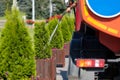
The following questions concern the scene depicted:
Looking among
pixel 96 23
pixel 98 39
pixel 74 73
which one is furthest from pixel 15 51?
pixel 74 73

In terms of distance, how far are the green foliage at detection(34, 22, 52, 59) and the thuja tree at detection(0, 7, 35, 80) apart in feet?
10.6

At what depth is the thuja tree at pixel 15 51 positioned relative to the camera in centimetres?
653

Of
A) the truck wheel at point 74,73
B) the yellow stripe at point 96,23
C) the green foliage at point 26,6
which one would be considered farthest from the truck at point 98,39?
the green foliage at point 26,6

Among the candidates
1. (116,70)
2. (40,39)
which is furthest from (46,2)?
(116,70)

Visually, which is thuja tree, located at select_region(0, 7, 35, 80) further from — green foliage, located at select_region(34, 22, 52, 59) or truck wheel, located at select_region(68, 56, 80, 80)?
green foliage, located at select_region(34, 22, 52, 59)

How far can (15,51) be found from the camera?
661 cm

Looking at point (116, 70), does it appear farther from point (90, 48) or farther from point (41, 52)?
point (41, 52)

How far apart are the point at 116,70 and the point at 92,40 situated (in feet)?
2.96

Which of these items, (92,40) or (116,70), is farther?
(116,70)

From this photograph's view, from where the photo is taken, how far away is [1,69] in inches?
257

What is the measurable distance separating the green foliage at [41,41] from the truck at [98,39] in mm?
2939

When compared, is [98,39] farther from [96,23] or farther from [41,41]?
[41,41]

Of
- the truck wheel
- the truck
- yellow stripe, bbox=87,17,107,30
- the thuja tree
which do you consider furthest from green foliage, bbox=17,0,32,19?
yellow stripe, bbox=87,17,107,30

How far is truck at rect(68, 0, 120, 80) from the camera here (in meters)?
5.27
